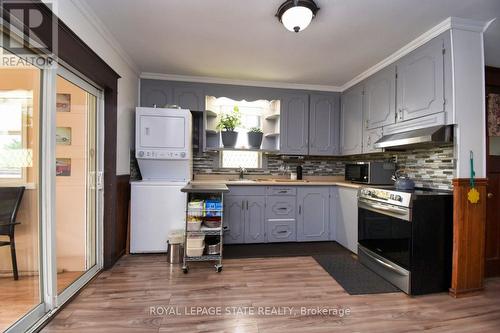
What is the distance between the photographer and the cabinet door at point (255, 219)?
3.28 meters

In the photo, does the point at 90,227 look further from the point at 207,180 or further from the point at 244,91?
the point at 244,91

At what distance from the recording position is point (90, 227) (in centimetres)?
236

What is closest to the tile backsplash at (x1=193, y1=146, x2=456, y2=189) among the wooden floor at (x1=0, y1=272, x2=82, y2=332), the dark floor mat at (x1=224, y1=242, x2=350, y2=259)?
the dark floor mat at (x1=224, y1=242, x2=350, y2=259)

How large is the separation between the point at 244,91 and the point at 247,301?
2707 mm

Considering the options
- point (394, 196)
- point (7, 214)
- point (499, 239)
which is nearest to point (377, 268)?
point (394, 196)

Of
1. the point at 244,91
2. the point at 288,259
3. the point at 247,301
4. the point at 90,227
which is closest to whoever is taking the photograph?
the point at 247,301

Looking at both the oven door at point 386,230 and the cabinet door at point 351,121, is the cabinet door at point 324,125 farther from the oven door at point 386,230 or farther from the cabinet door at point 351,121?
the oven door at point 386,230

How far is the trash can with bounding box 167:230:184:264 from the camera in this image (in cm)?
268

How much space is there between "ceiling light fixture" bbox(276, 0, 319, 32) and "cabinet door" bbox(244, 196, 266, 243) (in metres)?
2.11

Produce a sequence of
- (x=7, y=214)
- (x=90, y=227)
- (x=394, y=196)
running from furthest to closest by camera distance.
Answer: (x=90, y=227) → (x=394, y=196) → (x=7, y=214)

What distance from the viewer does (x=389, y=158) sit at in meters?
3.22

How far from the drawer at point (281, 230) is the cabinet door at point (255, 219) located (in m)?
0.09

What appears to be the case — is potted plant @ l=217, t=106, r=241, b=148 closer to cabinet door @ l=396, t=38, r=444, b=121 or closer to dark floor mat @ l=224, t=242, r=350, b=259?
dark floor mat @ l=224, t=242, r=350, b=259

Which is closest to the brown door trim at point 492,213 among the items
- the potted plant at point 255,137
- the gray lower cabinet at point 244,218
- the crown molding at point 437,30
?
the crown molding at point 437,30
